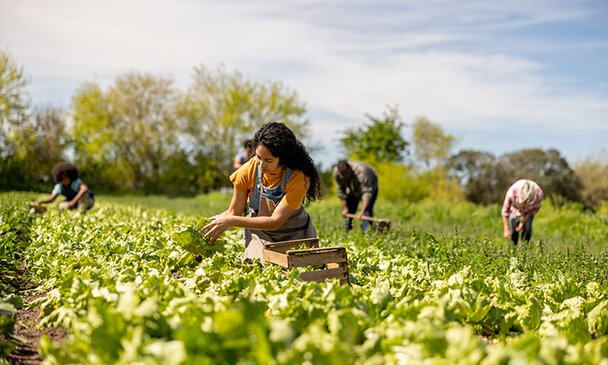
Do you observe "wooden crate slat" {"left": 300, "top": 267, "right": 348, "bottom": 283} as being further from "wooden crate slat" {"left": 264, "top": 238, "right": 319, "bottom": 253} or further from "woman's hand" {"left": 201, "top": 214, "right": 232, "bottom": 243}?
"woman's hand" {"left": 201, "top": 214, "right": 232, "bottom": 243}

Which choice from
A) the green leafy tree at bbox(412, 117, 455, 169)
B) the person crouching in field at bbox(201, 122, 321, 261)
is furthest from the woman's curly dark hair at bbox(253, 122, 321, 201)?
the green leafy tree at bbox(412, 117, 455, 169)

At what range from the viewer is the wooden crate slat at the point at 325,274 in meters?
4.36

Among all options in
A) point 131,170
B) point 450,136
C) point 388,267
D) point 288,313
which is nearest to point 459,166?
point 450,136

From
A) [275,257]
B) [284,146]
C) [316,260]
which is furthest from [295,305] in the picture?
[284,146]

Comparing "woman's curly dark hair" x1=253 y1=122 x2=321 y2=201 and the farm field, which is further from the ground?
"woman's curly dark hair" x1=253 y1=122 x2=321 y2=201

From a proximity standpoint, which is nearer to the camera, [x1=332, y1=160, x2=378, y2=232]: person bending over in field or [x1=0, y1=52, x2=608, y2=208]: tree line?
[x1=332, y1=160, x2=378, y2=232]: person bending over in field

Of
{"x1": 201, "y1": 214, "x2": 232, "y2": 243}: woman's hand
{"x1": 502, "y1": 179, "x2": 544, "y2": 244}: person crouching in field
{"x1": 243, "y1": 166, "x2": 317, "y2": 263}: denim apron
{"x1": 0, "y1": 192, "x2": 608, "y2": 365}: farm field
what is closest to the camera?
{"x1": 0, "y1": 192, "x2": 608, "y2": 365}: farm field

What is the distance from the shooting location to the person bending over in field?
970cm

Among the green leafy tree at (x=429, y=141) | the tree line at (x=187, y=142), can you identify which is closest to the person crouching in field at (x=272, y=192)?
the tree line at (x=187, y=142)

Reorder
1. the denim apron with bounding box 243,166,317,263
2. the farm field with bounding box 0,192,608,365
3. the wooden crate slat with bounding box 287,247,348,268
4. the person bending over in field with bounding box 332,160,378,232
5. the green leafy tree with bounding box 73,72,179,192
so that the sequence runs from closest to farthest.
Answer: the farm field with bounding box 0,192,608,365 < the wooden crate slat with bounding box 287,247,348,268 < the denim apron with bounding box 243,166,317,263 < the person bending over in field with bounding box 332,160,378,232 < the green leafy tree with bounding box 73,72,179,192

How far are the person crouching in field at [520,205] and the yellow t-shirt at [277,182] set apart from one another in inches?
170

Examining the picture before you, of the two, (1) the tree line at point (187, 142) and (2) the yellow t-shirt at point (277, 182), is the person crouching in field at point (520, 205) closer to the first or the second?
(2) the yellow t-shirt at point (277, 182)

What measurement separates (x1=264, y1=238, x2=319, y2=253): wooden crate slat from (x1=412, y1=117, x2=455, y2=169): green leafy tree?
3858cm

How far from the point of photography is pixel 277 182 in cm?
500
